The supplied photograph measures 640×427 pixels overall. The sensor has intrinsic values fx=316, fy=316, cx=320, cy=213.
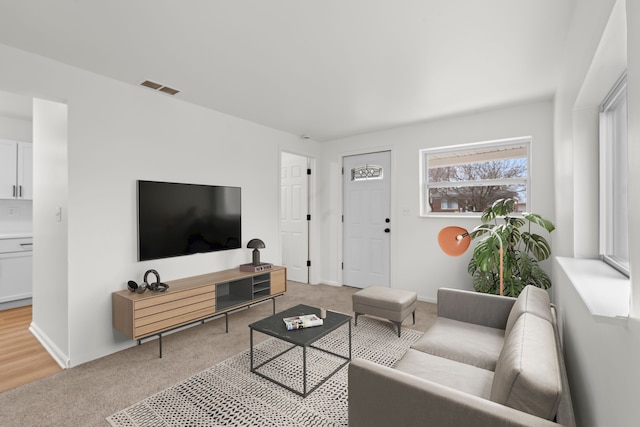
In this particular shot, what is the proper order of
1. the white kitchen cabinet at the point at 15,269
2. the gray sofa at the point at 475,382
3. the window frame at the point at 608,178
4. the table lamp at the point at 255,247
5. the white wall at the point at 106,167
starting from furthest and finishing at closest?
the white kitchen cabinet at the point at 15,269
the table lamp at the point at 255,247
the white wall at the point at 106,167
the window frame at the point at 608,178
the gray sofa at the point at 475,382

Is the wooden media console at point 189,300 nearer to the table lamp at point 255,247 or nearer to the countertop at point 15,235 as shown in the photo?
the table lamp at point 255,247

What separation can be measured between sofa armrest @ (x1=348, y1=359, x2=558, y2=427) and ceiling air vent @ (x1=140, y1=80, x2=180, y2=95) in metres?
2.93

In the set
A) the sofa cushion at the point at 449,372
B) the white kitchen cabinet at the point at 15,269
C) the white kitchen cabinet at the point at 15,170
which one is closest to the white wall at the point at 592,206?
the sofa cushion at the point at 449,372

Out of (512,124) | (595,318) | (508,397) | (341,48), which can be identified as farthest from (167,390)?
(512,124)

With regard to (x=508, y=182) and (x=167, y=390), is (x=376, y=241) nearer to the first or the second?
(x=508, y=182)

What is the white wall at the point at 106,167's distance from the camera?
101 inches

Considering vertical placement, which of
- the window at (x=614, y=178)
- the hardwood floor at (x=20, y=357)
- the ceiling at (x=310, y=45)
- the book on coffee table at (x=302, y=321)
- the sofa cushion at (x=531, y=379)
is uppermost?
the ceiling at (x=310, y=45)

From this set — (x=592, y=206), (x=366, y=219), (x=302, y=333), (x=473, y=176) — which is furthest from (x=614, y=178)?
(x=366, y=219)

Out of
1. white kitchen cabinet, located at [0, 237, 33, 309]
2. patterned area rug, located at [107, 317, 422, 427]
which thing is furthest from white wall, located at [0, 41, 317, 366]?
white kitchen cabinet, located at [0, 237, 33, 309]

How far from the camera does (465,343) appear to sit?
2039mm

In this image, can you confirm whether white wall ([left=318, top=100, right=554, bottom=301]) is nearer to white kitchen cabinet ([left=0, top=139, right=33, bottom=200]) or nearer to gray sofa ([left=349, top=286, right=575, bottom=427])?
gray sofa ([left=349, top=286, right=575, bottom=427])

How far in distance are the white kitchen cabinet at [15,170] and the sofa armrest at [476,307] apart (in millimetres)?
5308

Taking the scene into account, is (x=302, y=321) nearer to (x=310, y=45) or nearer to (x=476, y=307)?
(x=476, y=307)

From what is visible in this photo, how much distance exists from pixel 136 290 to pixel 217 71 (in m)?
2.05
